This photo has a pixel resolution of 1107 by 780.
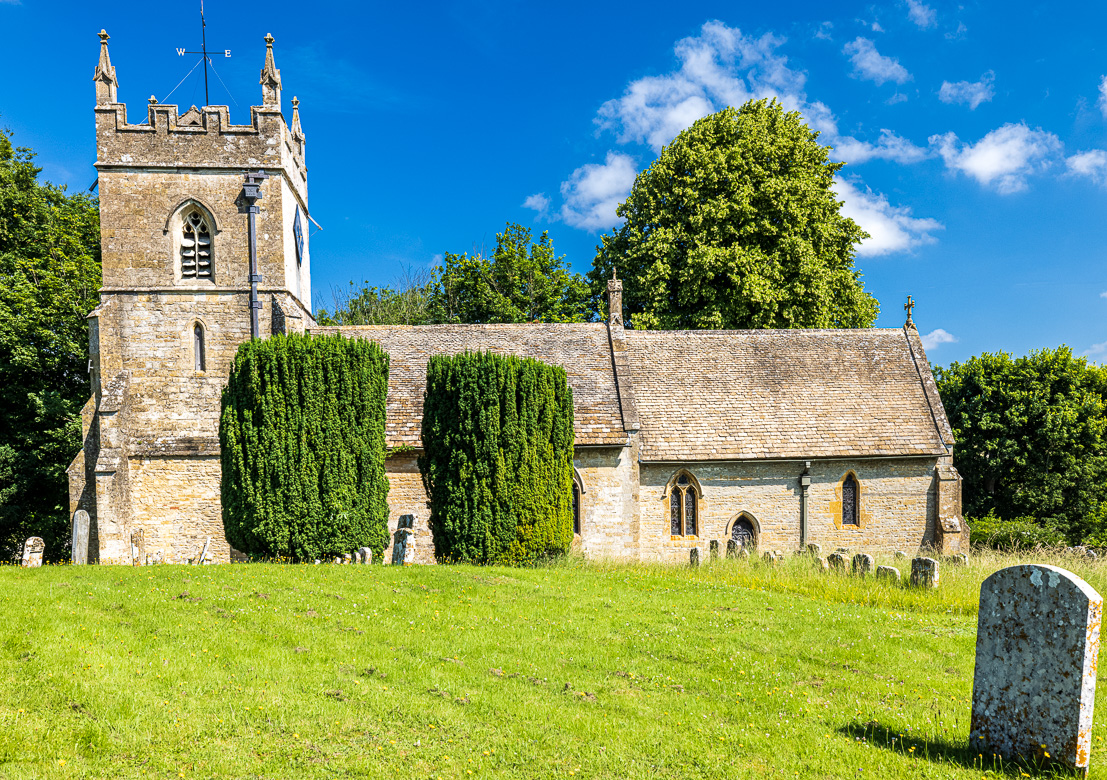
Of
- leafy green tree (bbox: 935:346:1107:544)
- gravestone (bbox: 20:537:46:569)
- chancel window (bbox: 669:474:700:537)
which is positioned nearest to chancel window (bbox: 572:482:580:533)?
chancel window (bbox: 669:474:700:537)

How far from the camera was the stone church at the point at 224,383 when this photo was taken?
18.0 meters

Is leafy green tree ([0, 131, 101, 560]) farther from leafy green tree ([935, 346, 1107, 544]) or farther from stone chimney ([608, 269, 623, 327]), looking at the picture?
leafy green tree ([935, 346, 1107, 544])

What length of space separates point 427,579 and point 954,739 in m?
8.67

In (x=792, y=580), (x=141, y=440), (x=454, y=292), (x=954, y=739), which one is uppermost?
(x=454, y=292)

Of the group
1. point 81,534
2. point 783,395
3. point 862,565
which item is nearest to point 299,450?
point 81,534

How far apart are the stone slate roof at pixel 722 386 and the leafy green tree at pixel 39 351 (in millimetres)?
11377

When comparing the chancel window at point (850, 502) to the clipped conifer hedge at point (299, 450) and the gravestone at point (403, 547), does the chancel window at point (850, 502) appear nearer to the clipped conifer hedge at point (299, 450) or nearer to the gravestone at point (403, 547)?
the gravestone at point (403, 547)

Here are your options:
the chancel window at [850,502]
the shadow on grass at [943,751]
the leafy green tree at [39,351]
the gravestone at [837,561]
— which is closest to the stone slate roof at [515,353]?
the gravestone at [837,561]

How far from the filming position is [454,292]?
117ft

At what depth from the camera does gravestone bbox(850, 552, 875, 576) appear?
13695mm

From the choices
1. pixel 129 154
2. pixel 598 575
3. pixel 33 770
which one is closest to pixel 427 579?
pixel 598 575

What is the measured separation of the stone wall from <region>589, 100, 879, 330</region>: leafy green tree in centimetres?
790

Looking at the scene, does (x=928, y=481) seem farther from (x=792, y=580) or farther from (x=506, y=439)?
(x=506, y=439)

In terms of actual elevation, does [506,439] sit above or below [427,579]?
above
